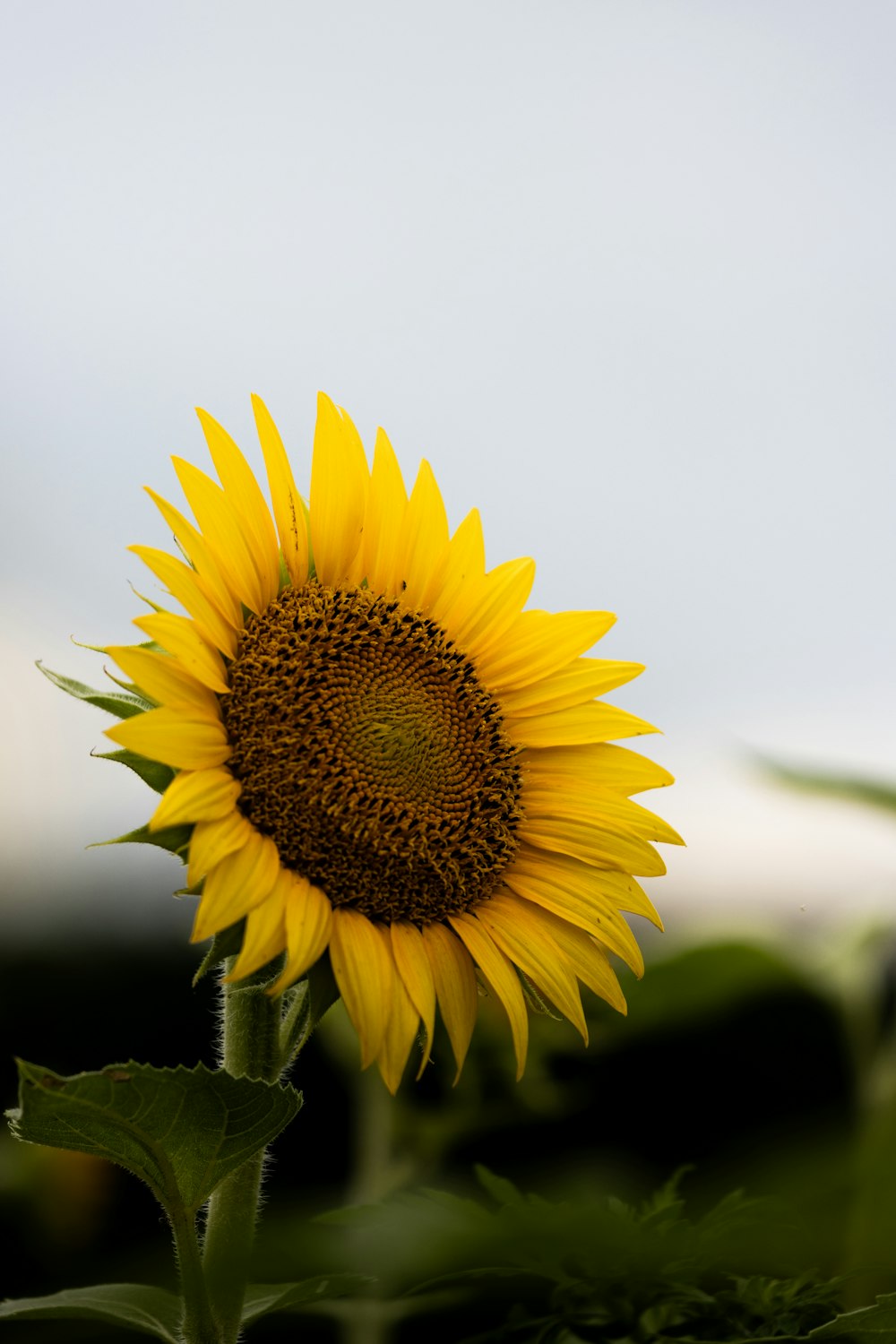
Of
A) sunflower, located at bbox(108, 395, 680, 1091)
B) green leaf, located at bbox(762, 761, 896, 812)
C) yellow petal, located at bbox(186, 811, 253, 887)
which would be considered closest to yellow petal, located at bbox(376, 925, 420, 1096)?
sunflower, located at bbox(108, 395, 680, 1091)

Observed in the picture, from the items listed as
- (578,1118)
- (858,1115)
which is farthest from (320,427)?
(578,1118)

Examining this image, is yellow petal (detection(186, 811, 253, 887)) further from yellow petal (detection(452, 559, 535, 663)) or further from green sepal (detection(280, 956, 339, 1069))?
yellow petal (detection(452, 559, 535, 663))

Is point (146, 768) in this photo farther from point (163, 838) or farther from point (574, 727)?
point (574, 727)

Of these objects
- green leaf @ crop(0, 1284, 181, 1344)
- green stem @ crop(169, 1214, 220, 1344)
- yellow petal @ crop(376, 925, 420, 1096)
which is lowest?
green leaf @ crop(0, 1284, 181, 1344)

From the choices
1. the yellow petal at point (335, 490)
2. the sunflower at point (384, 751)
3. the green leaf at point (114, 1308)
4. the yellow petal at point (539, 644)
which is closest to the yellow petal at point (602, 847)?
the sunflower at point (384, 751)

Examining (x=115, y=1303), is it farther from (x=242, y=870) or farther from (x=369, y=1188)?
(x=369, y=1188)

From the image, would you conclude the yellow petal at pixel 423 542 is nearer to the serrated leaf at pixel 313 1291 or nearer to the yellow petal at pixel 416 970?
the yellow petal at pixel 416 970

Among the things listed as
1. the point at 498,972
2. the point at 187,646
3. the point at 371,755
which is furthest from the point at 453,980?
the point at 187,646
